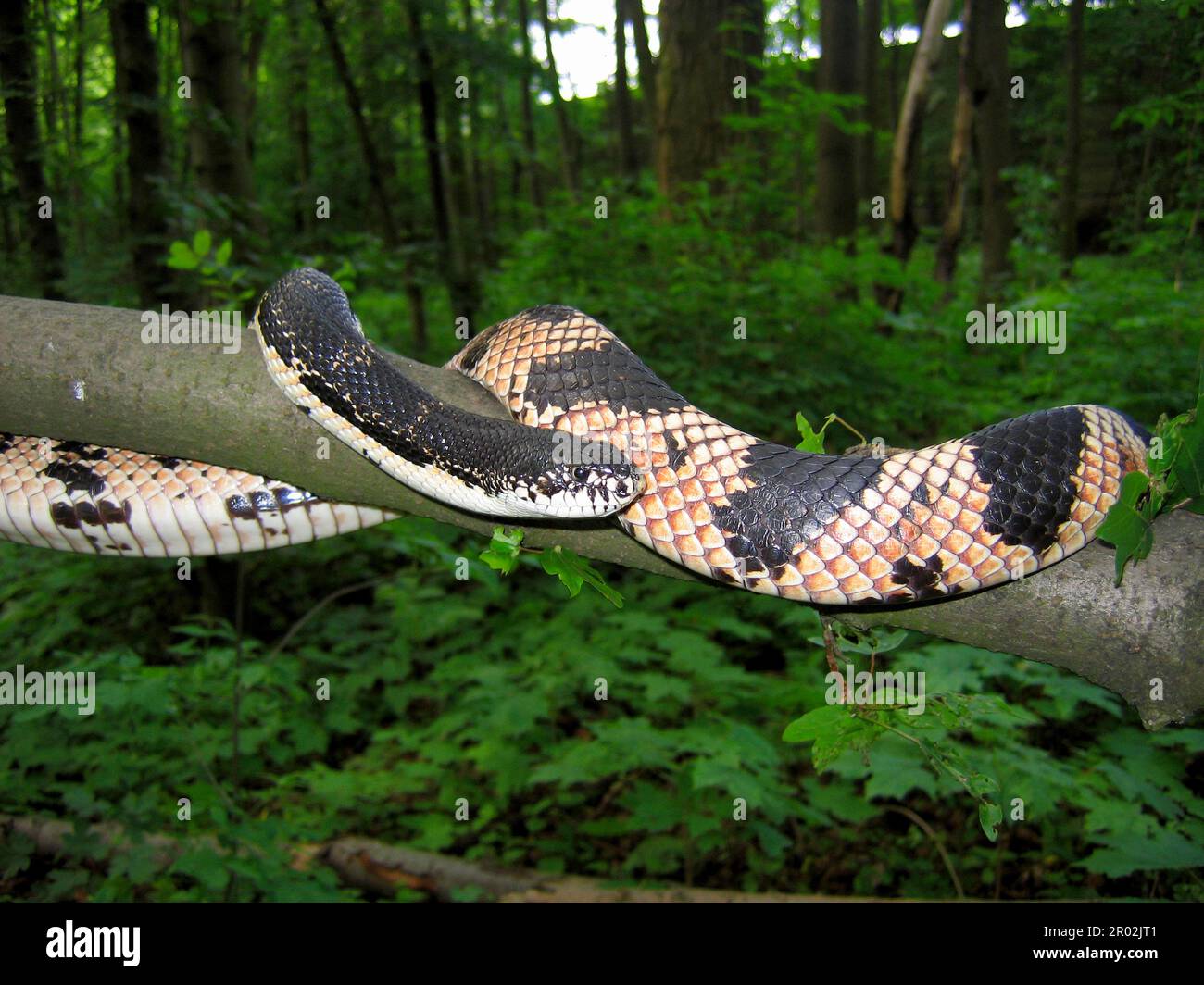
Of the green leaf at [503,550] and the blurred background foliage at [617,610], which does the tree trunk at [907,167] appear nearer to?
the blurred background foliage at [617,610]

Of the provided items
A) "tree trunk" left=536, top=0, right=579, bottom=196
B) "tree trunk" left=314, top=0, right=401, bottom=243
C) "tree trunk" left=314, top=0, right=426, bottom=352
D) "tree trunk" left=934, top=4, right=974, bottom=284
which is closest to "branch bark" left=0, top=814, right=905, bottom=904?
"tree trunk" left=314, top=0, right=426, bottom=352

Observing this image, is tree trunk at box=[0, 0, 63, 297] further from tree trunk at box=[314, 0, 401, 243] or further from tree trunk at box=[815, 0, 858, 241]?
tree trunk at box=[815, 0, 858, 241]

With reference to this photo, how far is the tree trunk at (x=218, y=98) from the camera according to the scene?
741cm

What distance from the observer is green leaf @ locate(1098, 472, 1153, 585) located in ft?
6.04

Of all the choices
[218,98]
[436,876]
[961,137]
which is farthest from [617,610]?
[961,137]

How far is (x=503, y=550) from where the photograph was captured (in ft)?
6.91

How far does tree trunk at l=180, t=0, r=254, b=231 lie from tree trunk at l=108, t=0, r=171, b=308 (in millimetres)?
361

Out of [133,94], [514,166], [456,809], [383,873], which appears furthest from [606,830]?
[514,166]

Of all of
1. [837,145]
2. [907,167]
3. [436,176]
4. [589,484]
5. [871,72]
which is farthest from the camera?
[871,72]

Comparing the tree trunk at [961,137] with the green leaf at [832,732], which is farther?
the tree trunk at [961,137]

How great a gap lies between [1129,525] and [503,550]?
1.42 metres

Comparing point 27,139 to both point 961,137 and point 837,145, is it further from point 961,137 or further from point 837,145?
point 961,137

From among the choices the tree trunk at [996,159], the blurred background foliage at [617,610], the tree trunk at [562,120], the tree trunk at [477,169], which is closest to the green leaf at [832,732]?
the blurred background foliage at [617,610]

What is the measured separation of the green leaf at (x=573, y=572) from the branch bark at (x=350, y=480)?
0.29m
